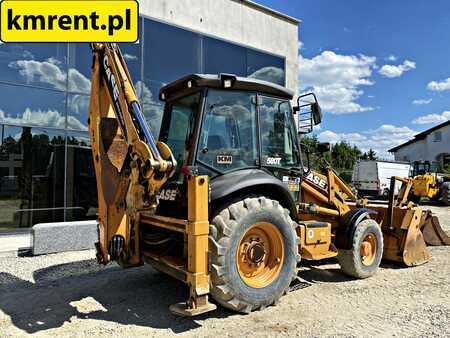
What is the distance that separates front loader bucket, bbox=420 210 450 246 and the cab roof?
172 inches

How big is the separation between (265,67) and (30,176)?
28.5 feet

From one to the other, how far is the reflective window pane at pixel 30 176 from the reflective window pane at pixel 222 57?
5.20m

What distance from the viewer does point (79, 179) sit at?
33.5ft

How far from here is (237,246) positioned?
4090 mm

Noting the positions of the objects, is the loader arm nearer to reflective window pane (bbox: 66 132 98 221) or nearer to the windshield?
the windshield

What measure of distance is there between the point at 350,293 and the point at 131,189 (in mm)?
3122

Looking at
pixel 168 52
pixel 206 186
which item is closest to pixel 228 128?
pixel 206 186

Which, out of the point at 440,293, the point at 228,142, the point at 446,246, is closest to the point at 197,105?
the point at 228,142

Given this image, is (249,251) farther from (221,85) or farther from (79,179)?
(79,179)

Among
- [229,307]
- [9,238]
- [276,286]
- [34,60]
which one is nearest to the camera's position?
[229,307]

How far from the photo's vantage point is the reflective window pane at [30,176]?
9398mm

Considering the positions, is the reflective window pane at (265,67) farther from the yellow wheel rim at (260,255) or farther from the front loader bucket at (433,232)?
the yellow wheel rim at (260,255)

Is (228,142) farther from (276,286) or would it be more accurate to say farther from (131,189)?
(276,286)

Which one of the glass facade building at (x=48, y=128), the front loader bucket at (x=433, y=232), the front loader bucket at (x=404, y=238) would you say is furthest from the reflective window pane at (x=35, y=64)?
the front loader bucket at (x=433, y=232)
